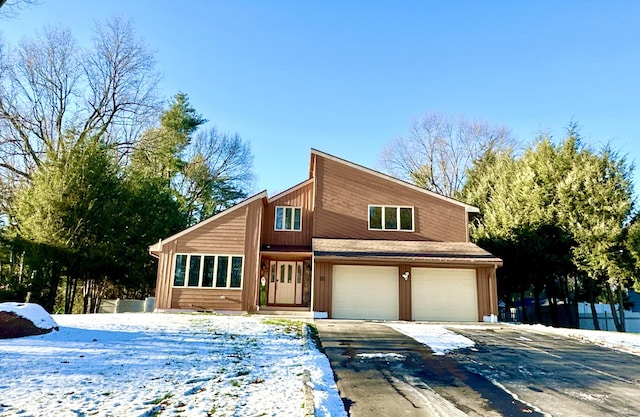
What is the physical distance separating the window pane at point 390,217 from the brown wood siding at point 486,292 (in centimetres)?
391

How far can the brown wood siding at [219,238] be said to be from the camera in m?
16.3

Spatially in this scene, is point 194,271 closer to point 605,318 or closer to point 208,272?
point 208,272

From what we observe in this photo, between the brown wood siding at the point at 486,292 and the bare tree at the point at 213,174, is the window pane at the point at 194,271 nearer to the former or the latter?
the brown wood siding at the point at 486,292

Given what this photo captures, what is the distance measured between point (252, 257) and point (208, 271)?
71.9 inches

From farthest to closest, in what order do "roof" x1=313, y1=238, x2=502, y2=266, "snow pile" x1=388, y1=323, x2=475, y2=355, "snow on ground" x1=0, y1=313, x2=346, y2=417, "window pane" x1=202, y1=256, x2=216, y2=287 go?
"window pane" x1=202, y1=256, x2=216, y2=287
"roof" x1=313, y1=238, x2=502, y2=266
"snow pile" x1=388, y1=323, x2=475, y2=355
"snow on ground" x1=0, y1=313, x2=346, y2=417

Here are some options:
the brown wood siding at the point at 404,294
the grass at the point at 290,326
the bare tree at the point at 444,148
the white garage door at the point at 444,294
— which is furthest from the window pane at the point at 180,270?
the bare tree at the point at 444,148

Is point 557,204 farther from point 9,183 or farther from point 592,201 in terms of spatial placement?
point 9,183

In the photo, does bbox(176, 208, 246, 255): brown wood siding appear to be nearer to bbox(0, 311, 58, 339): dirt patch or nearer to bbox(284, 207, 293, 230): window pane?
bbox(284, 207, 293, 230): window pane

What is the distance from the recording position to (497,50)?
16.8 metres

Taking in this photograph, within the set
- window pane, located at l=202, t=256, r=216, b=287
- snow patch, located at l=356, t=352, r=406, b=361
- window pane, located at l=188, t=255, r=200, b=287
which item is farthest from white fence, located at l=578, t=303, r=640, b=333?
window pane, located at l=188, t=255, r=200, b=287

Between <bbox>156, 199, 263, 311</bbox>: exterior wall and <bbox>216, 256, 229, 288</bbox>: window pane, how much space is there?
0.21m

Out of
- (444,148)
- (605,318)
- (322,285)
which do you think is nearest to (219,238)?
(322,285)

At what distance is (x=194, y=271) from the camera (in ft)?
53.1

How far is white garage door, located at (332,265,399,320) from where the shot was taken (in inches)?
618
